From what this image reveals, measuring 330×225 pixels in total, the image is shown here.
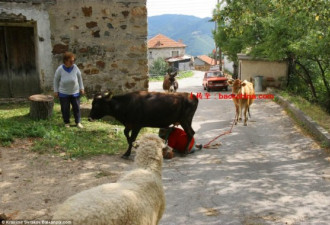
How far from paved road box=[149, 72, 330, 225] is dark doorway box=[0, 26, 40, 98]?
5.47 m

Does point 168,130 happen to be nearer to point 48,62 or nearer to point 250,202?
point 250,202

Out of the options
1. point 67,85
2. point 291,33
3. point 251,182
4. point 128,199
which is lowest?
point 251,182

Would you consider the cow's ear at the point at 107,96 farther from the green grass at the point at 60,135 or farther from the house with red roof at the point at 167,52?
the house with red roof at the point at 167,52

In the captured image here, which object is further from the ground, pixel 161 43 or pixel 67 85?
pixel 161 43

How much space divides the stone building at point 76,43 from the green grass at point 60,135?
1.58 m

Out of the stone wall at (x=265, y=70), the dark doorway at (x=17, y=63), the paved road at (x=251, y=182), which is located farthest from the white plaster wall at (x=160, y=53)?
the paved road at (x=251, y=182)

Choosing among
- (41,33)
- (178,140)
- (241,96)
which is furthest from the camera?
(241,96)

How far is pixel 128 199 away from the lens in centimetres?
250

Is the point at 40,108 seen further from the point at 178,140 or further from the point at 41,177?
the point at 178,140

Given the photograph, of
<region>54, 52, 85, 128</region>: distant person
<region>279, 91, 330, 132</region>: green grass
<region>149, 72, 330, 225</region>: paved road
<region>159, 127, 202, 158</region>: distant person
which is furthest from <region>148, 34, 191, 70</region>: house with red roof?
<region>159, 127, 202, 158</region>: distant person

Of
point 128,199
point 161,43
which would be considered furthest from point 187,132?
point 161,43

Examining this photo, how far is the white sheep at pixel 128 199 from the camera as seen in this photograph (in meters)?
2.20

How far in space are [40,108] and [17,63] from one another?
9.06ft

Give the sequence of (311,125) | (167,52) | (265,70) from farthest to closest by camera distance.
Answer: (167,52), (265,70), (311,125)
